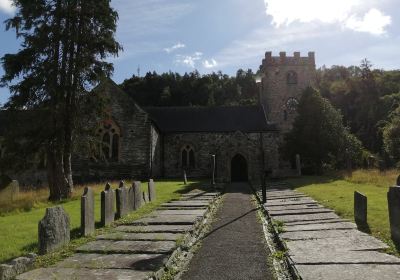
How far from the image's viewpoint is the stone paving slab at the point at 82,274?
588 cm

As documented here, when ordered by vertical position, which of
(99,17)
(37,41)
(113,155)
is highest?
(99,17)

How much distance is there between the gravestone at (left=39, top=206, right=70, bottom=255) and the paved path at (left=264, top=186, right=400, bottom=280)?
422 cm

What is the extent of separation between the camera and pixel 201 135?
119 ft

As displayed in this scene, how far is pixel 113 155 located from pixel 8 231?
70.6ft

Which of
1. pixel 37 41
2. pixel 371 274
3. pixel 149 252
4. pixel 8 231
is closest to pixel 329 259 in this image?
pixel 371 274

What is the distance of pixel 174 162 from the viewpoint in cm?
3609

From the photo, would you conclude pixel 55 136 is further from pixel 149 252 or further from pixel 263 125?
pixel 263 125

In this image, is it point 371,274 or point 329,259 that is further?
point 329,259

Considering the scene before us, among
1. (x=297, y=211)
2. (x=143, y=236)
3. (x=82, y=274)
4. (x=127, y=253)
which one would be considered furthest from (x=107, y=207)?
(x=297, y=211)

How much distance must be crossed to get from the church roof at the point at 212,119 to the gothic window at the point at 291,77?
5.54 metres

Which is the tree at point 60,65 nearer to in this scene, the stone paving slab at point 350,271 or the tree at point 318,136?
the stone paving slab at point 350,271

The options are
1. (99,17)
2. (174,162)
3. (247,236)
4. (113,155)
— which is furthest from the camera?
(174,162)

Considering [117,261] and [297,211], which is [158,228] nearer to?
[117,261]

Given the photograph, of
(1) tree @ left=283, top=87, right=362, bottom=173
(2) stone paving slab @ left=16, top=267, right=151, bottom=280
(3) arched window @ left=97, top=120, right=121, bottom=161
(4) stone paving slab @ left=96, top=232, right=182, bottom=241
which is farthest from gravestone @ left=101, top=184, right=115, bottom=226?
(1) tree @ left=283, top=87, right=362, bottom=173
